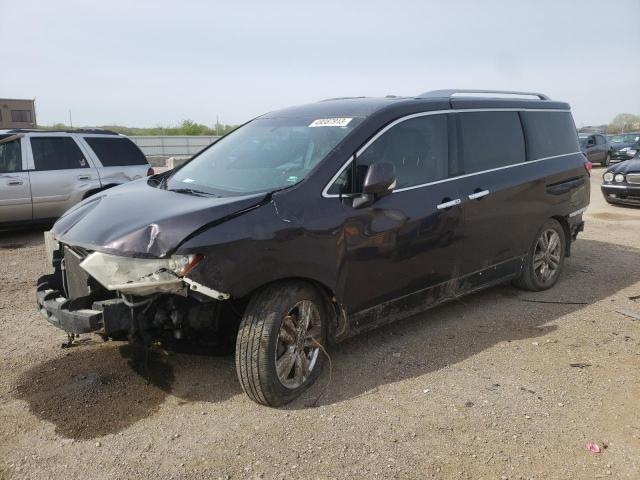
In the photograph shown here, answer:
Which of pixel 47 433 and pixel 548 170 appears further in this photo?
pixel 548 170

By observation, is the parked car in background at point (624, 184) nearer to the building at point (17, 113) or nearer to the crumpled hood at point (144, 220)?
the crumpled hood at point (144, 220)

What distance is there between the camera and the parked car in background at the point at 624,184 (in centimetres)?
1177

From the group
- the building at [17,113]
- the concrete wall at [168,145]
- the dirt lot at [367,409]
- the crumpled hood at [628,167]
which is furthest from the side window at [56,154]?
the building at [17,113]

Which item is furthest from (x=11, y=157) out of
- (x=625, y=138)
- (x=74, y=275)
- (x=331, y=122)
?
(x=625, y=138)

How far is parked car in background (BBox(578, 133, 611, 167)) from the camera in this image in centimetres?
2419

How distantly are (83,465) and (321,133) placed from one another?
8.50 ft

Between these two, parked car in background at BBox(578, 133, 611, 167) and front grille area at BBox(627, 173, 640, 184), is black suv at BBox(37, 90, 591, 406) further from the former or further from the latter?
parked car in background at BBox(578, 133, 611, 167)

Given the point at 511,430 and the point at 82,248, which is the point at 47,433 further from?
the point at 511,430

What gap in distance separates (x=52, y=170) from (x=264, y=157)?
6.15 m

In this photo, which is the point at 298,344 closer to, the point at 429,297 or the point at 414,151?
the point at 429,297

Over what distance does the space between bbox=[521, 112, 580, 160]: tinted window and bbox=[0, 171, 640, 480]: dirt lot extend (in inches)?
69.1

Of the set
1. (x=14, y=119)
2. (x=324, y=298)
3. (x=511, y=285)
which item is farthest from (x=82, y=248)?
(x=14, y=119)

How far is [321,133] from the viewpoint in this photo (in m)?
4.07

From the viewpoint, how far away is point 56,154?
9.03 m
